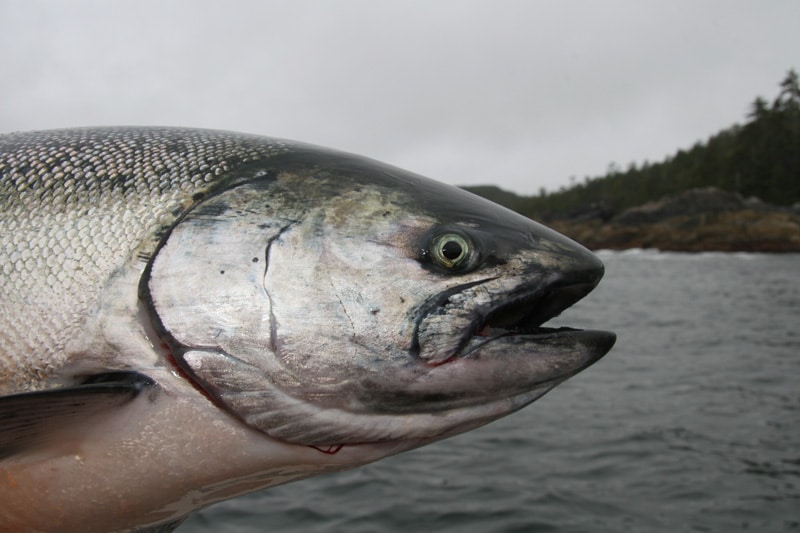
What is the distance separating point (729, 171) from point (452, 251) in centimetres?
8762

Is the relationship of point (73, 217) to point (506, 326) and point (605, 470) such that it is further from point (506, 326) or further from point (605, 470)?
point (605, 470)

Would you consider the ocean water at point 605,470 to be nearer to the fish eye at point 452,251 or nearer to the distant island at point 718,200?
the fish eye at point 452,251

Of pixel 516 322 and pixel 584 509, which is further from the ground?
pixel 516 322

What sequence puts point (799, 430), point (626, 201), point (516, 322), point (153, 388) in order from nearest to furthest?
A: point (153, 388) → point (516, 322) → point (799, 430) → point (626, 201)

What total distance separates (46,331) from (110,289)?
188 mm

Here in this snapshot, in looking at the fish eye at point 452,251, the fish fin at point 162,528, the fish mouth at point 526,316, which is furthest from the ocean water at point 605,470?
the fish eye at point 452,251

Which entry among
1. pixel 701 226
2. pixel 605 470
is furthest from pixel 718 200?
pixel 605 470

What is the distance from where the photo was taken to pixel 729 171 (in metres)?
79.8

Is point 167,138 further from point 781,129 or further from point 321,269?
point 781,129

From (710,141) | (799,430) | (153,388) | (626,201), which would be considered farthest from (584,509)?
(710,141)

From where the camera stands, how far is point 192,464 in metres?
1.75

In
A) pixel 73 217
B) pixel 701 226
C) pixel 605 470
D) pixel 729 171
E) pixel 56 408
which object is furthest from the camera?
pixel 729 171

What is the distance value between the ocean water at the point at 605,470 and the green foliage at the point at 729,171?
5922 cm

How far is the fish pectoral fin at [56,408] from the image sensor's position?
1.49m
